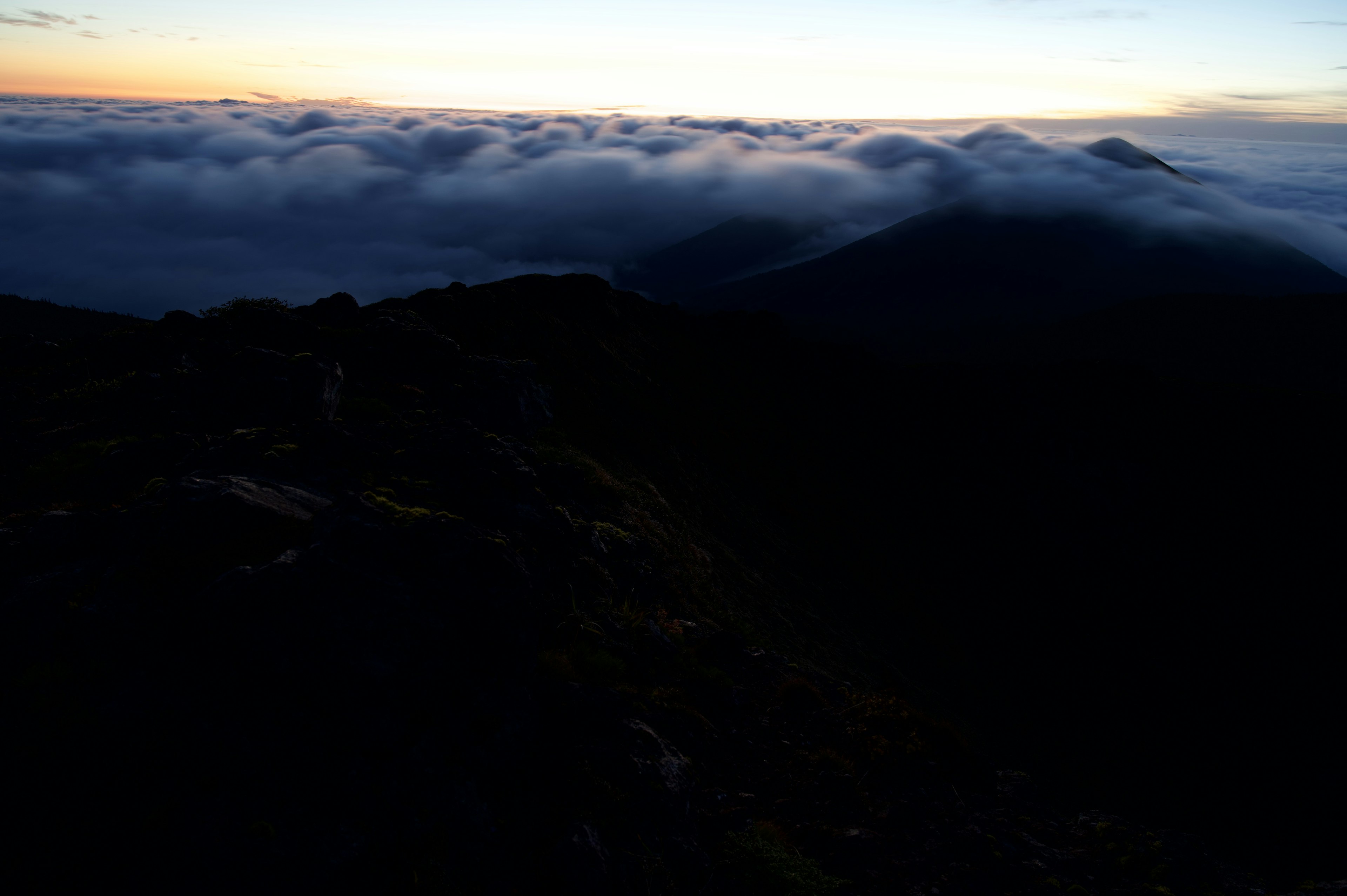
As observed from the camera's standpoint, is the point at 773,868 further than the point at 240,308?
No

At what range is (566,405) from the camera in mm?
39969

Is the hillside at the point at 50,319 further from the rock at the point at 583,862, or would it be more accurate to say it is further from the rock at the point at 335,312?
the rock at the point at 583,862

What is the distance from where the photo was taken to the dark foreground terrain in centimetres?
885

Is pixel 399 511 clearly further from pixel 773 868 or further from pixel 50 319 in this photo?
pixel 50 319

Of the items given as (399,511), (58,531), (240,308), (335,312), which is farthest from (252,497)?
(335,312)

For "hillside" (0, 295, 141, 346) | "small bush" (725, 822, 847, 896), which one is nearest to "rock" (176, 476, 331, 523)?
"small bush" (725, 822, 847, 896)

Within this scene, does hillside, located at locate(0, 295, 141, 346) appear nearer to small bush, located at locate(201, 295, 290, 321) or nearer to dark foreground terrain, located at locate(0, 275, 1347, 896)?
small bush, located at locate(201, 295, 290, 321)

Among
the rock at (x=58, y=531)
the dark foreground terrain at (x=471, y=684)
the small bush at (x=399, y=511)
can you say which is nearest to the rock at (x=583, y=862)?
the dark foreground terrain at (x=471, y=684)

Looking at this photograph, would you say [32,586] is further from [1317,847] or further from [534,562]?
[1317,847]

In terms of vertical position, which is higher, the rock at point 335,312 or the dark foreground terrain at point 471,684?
the rock at point 335,312

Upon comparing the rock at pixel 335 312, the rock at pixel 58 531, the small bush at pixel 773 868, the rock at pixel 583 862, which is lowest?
the small bush at pixel 773 868

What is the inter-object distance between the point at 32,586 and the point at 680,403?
4792 cm

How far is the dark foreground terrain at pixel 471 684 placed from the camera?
29.0ft

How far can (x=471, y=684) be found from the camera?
10961 mm
